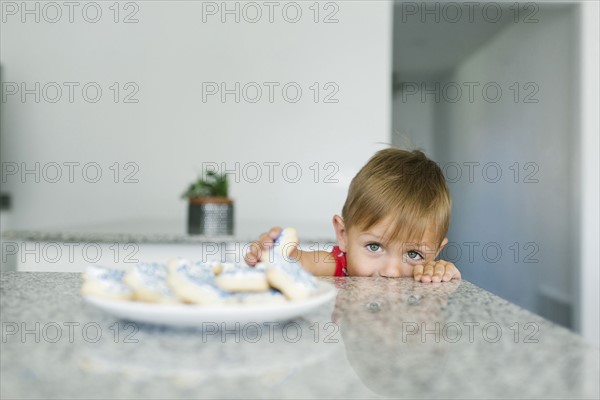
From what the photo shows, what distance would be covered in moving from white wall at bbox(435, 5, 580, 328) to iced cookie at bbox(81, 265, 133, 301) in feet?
11.1

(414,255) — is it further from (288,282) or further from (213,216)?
(213,216)

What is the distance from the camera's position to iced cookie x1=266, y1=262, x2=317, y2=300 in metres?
0.63

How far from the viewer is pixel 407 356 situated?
49 cm

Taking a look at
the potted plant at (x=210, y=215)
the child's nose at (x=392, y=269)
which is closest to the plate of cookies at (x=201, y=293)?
the child's nose at (x=392, y=269)

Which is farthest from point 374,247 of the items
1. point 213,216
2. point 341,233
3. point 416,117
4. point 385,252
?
point 416,117

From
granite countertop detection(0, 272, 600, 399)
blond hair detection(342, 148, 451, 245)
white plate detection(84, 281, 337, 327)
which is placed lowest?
granite countertop detection(0, 272, 600, 399)

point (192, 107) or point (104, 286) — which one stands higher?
point (192, 107)

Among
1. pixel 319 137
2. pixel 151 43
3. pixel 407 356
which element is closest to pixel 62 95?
pixel 151 43

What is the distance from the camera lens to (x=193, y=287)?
0.59m

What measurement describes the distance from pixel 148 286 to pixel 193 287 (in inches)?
2.1

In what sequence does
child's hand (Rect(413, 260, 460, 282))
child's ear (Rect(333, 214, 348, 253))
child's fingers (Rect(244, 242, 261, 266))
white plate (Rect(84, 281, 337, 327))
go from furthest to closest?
1. child's ear (Rect(333, 214, 348, 253))
2. child's fingers (Rect(244, 242, 261, 266))
3. child's hand (Rect(413, 260, 460, 282))
4. white plate (Rect(84, 281, 337, 327))

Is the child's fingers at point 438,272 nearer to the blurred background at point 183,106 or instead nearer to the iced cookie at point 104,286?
the iced cookie at point 104,286

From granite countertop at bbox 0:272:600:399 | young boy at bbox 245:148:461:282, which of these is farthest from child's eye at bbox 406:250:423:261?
granite countertop at bbox 0:272:600:399

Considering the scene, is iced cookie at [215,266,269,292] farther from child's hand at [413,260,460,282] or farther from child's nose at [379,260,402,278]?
child's nose at [379,260,402,278]
